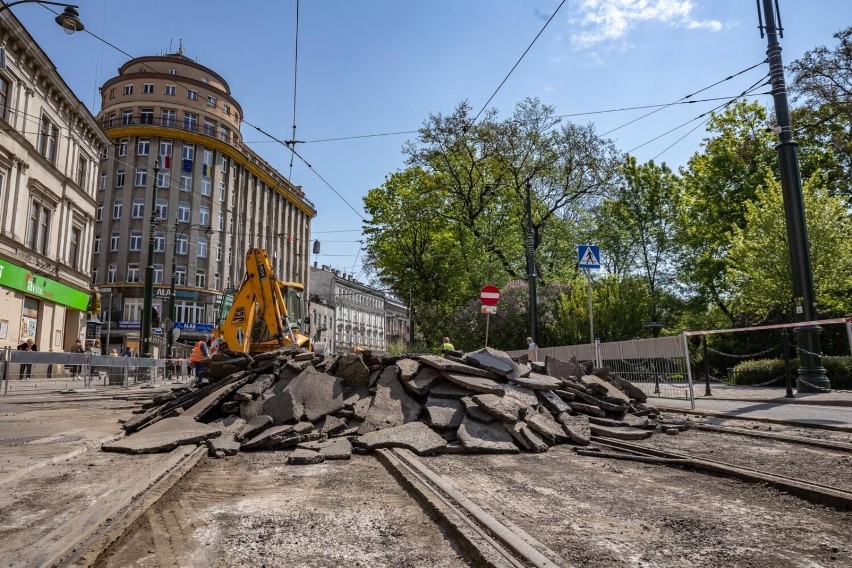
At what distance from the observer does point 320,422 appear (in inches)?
330

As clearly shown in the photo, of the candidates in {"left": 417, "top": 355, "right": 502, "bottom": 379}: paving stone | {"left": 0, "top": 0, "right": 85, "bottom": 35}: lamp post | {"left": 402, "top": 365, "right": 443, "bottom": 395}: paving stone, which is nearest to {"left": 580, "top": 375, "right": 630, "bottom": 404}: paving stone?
{"left": 417, "top": 355, "right": 502, "bottom": 379}: paving stone

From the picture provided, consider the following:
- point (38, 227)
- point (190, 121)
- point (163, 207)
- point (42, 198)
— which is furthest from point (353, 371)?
point (190, 121)

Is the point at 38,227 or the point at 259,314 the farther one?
the point at 38,227

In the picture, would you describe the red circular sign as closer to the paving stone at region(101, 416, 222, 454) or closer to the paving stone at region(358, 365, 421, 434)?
the paving stone at region(358, 365, 421, 434)

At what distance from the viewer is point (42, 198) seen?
27016mm

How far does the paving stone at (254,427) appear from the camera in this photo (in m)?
7.71

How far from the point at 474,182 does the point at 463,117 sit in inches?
139

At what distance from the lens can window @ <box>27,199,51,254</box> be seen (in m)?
26.2

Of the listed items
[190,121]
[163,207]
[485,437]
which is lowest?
[485,437]

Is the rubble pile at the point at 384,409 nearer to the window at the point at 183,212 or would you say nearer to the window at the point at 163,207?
the window at the point at 183,212

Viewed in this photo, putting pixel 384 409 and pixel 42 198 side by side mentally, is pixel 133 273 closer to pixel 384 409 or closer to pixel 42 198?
pixel 42 198

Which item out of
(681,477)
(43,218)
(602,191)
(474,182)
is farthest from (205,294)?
(681,477)

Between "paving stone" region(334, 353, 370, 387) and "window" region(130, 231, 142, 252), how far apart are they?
153ft

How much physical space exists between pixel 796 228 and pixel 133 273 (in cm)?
4936
